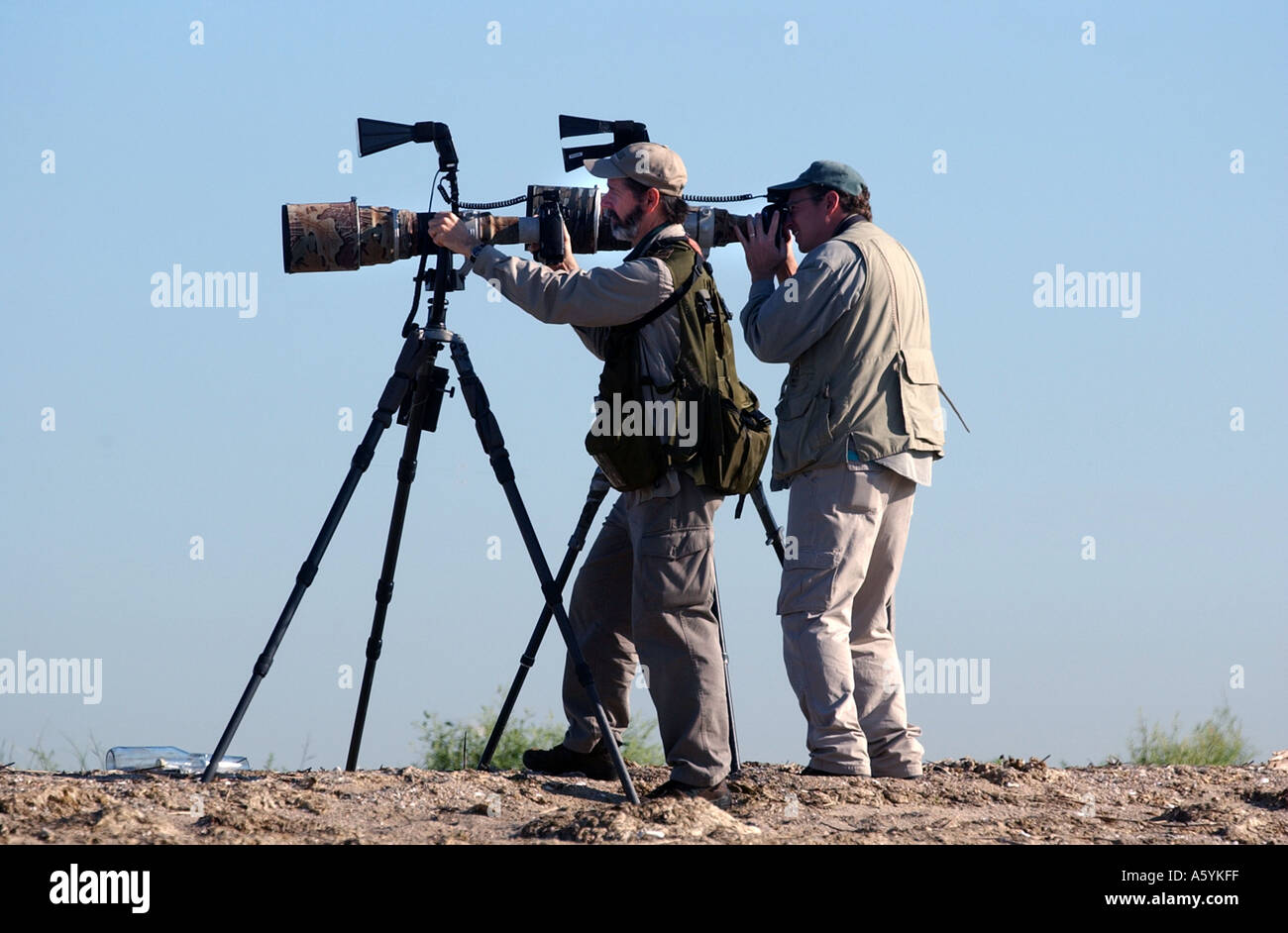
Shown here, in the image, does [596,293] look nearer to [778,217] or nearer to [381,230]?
[381,230]

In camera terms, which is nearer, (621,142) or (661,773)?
(621,142)

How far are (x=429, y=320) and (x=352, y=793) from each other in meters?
1.62

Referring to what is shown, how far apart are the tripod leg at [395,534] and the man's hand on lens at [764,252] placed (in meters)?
1.17

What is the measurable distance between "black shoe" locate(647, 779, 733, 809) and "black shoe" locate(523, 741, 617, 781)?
1.98 ft

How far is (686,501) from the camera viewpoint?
4.91 meters

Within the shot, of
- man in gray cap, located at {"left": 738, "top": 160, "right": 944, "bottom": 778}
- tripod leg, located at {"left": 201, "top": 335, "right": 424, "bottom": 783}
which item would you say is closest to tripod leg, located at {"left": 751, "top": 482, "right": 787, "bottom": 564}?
man in gray cap, located at {"left": 738, "top": 160, "right": 944, "bottom": 778}

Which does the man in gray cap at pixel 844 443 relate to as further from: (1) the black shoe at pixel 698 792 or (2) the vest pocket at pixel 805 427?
(1) the black shoe at pixel 698 792

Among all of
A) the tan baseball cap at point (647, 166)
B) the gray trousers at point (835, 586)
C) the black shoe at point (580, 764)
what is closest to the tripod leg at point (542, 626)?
the black shoe at point (580, 764)

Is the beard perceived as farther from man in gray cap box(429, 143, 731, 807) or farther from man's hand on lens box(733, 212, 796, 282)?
man's hand on lens box(733, 212, 796, 282)

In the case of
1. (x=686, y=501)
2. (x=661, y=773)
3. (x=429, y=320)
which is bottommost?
(x=661, y=773)

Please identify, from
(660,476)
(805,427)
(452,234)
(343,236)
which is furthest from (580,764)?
(343,236)

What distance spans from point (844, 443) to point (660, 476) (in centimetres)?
82
